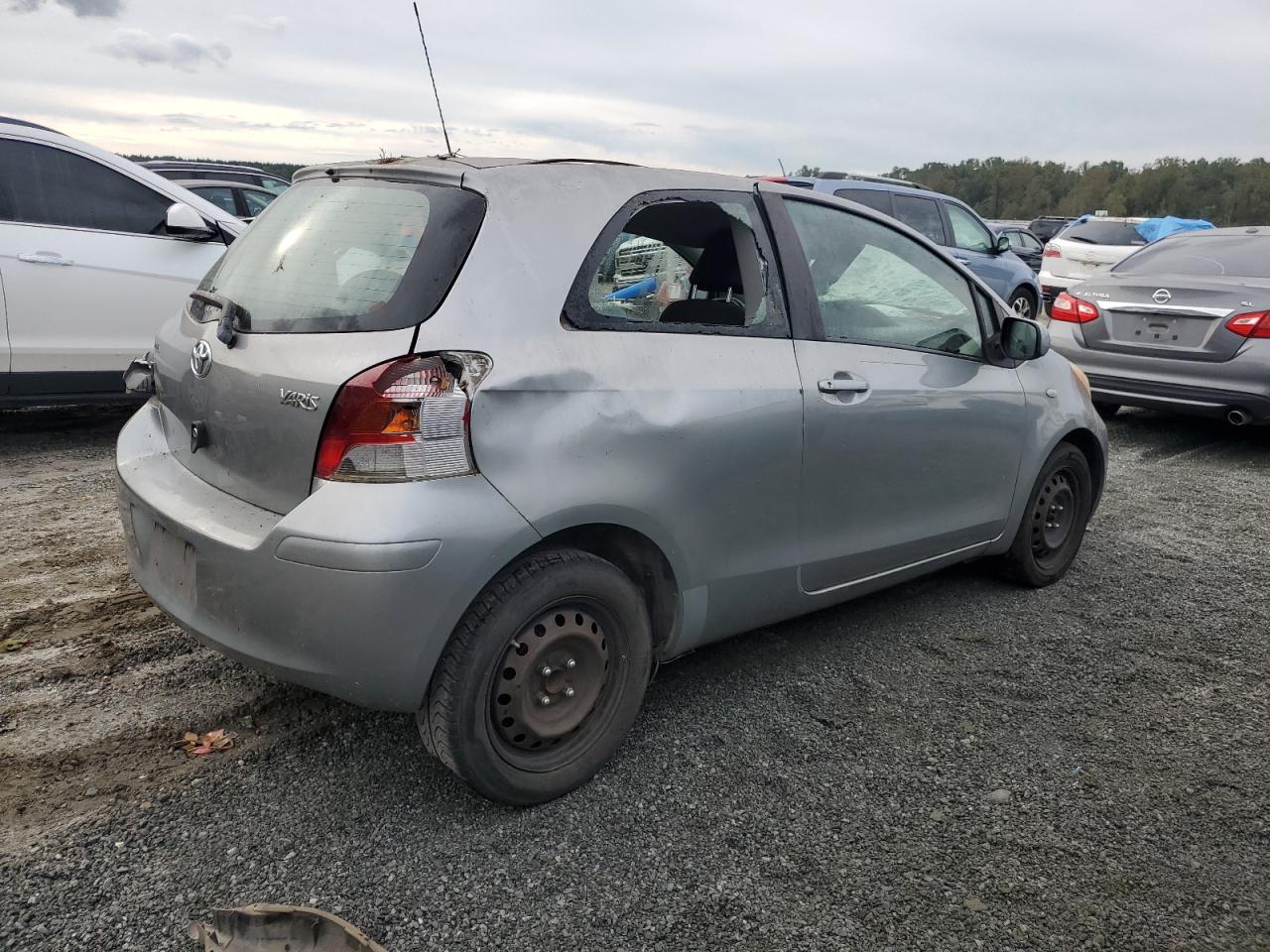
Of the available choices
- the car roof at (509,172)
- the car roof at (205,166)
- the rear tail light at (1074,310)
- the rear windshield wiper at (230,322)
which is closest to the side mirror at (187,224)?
the car roof at (509,172)

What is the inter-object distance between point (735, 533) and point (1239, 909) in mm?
1541

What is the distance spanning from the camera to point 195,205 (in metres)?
6.33

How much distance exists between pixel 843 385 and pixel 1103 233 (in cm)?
1638

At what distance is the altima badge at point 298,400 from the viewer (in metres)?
2.46

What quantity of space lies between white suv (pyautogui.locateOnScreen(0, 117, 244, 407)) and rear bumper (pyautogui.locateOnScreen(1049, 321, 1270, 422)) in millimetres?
5939

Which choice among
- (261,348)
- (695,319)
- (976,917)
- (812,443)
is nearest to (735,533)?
(812,443)

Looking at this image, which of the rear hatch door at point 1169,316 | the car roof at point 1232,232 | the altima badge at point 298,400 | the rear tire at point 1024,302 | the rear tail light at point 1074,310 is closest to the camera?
the altima badge at point 298,400

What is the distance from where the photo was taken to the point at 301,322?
264 cm

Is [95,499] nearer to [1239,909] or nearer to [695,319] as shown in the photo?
[695,319]

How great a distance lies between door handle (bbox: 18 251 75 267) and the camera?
5.64 m

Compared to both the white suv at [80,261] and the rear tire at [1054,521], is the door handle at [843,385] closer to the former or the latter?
the rear tire at [1054,521]

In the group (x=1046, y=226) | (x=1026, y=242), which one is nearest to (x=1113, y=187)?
(x=1046, y=226)

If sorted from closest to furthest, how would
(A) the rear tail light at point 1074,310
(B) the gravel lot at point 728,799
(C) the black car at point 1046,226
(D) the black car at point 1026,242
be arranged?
1. (B) the gravel lot at point 728,799
2. (A) the rear tail light at point 1074,310
3. (D) the black car at point 1026,242
4. (C) the black car at point 1046,226

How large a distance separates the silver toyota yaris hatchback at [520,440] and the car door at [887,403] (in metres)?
0.01
